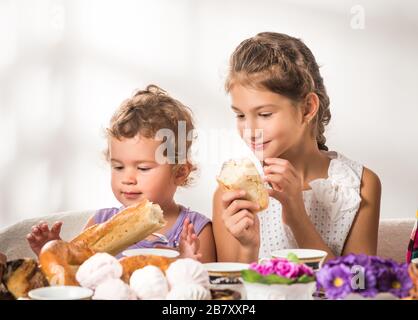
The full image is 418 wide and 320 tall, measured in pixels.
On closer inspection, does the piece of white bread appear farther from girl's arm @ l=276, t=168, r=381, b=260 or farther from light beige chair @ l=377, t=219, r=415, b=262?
light beige chair @ l=377, t=219, r=415, b=262

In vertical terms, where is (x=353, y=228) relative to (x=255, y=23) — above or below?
below

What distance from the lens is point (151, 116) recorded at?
1559 mm

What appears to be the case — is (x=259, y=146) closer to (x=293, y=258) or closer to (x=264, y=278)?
(x=293, y=258)

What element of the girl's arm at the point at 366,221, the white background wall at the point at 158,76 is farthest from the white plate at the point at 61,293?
the girl's arm at the point at 366,221

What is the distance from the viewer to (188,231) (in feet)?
5.15

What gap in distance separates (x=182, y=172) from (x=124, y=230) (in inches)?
6.8

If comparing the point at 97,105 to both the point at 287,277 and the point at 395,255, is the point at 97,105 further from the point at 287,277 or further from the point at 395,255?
the point at 395,255

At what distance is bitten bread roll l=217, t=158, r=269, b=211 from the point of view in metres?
1.54

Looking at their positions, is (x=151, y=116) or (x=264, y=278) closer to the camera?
(x=264, y=278)

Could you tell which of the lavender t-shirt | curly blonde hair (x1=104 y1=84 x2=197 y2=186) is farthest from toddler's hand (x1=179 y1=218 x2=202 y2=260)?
curly blonde hair (x1=104 y1=84 x2=197 y2=186)

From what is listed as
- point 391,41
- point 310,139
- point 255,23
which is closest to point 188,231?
point 310,139

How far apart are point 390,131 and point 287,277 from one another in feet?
1.56

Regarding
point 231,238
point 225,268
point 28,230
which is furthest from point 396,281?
point 28,230

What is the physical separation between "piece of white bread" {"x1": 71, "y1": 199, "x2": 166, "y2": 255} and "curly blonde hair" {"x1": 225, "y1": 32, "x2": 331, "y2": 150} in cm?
30
